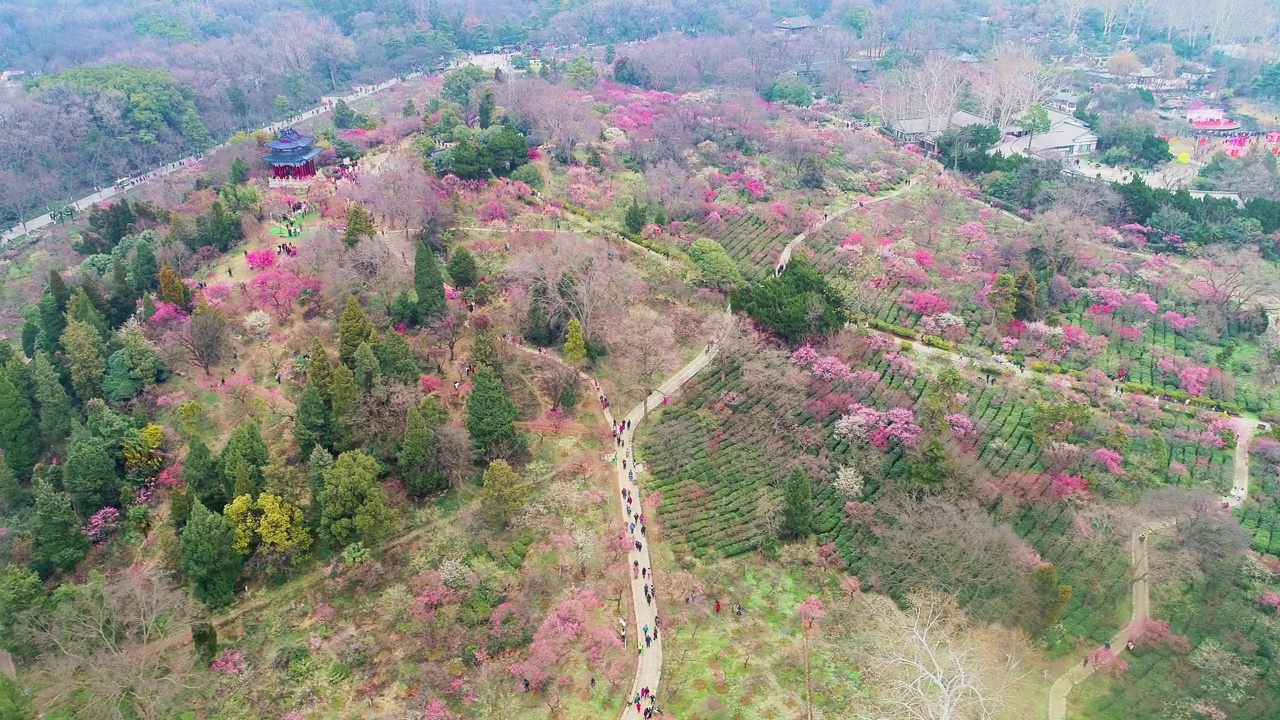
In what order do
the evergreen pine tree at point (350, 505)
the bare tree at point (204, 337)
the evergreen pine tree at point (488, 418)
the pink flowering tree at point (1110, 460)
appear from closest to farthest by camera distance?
1. the evergreen pine tree at point (350, 505)
2. the evergreen pine tree at point (488, 418)
3. the pink flowering tree at point (1110, 460)
4. the bare tree at point (204, 337)

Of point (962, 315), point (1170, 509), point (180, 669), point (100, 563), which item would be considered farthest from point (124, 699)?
point (962, 315)

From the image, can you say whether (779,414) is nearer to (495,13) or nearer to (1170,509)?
(1170,509)

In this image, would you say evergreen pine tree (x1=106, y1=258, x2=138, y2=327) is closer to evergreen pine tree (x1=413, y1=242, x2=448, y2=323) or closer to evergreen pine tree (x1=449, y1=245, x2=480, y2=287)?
evergreen pine tree (x1=413, y1=242, x2=448, y2=323)

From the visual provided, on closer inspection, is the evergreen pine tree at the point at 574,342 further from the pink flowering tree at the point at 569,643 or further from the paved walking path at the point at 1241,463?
the paved walking path at the point at 1241,463

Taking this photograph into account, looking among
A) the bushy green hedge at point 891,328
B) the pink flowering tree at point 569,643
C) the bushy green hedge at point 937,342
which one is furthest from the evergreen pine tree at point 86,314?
the bushy green hedge at point 937,342

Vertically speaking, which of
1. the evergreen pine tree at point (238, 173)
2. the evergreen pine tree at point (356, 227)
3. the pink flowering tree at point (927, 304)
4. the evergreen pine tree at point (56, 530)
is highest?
the evergreen pine tree at point (238, 173)

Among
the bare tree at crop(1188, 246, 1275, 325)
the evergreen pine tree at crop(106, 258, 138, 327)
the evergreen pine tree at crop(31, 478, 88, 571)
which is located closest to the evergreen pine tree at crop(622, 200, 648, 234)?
the evergreen pine tree at crop(106, 258, 138, 327)

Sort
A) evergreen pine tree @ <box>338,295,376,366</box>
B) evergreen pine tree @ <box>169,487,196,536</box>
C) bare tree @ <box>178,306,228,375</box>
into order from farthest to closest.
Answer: bare tree @ <box>178,306,228,375</box> → evergreen pine tree @ <box>338,295,376,366</box> → evergreen pine tree @ <box>169,487,196,536</box>

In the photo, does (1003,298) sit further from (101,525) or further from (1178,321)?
(101,525)
